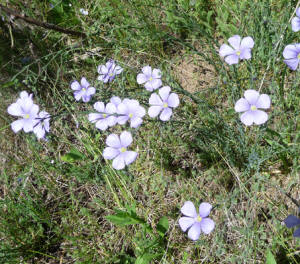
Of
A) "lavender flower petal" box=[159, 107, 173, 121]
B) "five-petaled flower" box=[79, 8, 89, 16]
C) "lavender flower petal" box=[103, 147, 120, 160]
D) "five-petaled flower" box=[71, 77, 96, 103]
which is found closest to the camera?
"lavender flower petal" box=[159, 107, 173, 121]

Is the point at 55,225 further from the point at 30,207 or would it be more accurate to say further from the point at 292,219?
the point at 292,219

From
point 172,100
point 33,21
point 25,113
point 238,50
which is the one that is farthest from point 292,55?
point 33,21

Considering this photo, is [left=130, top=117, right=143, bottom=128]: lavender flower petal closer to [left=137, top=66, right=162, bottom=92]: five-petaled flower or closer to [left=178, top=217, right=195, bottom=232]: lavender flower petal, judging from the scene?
[left=137, top=66, right=162, bottom=92]: five-petaled flower

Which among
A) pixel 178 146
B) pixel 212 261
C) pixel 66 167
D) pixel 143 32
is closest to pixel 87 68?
pixel 143 32

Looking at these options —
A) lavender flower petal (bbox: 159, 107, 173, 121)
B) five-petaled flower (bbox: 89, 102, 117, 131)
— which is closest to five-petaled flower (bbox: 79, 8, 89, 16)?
five-petaled flower (bbox: 89, 102, 117, 131)

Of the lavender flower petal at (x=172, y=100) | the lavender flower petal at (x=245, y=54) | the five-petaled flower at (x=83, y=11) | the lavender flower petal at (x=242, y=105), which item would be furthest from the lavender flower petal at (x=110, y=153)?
the five-petaled flower at (x=83, y=11)

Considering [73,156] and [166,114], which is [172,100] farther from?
[73,156]

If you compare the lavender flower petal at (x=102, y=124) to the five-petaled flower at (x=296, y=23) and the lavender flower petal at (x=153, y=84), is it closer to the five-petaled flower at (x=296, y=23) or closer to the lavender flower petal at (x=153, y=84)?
the lavender flower petal at (x=153, y=84)
